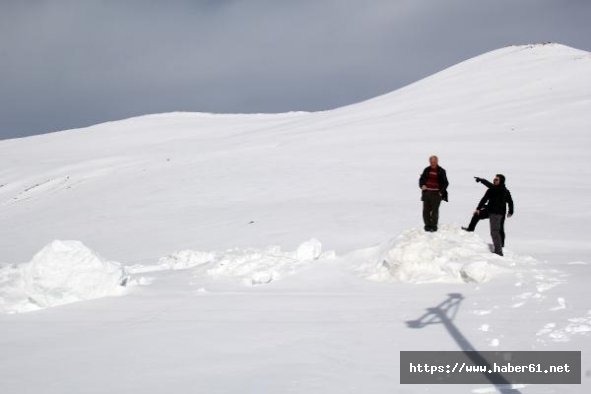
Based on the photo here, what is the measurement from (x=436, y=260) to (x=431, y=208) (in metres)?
1.59

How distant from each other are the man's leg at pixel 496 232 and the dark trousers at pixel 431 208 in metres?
1.00

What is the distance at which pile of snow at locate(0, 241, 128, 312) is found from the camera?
8.38 meters

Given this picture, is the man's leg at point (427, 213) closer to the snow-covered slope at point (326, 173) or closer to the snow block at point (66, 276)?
the snow-covered slope at point (326, 173)

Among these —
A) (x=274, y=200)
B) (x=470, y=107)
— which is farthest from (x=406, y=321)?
(x=470, y=107)

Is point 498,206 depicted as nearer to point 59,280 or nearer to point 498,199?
point 498,199

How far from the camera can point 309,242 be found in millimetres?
10734

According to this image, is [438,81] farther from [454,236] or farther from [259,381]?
[259,381]

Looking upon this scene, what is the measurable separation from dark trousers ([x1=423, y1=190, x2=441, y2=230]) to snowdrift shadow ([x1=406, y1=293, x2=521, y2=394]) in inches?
102

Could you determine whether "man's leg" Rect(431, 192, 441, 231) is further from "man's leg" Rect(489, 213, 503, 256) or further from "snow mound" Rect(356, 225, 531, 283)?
"man's leg" Rect(489, 213, 503, 256)

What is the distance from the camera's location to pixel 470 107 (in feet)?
107

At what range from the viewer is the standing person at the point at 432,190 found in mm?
10219

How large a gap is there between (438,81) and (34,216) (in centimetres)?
3303

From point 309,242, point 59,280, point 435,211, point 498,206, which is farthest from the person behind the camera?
point 309,242

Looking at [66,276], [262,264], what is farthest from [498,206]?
[66,276]
